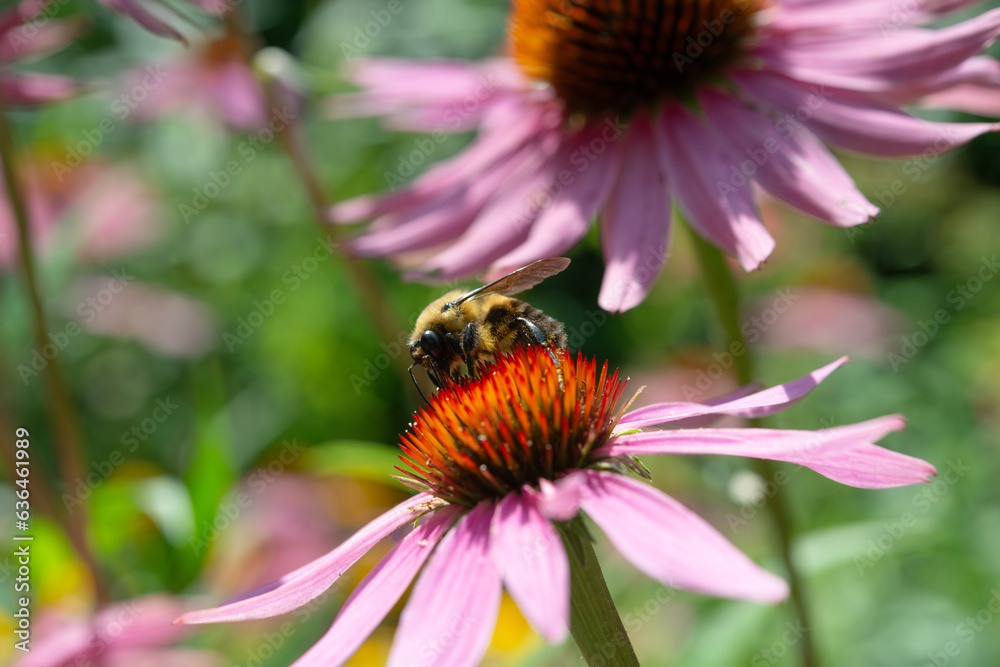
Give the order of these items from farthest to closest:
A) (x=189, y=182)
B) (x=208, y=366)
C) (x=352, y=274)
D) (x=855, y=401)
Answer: (x=189, y=182) < (x=208, y=366) < (x=855, y=401) < (x=352, y=274)

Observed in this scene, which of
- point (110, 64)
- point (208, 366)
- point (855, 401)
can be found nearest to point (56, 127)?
point (110, 64)

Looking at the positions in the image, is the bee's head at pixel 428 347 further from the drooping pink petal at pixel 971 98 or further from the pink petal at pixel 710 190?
the drooping pink petal at pixel 971 98

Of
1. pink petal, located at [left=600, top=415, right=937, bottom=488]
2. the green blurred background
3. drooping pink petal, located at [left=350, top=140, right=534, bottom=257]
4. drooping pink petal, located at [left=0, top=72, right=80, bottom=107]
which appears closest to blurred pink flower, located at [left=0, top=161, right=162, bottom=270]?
the green blurred background

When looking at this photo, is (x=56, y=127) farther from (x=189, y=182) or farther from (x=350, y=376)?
(x=350, y=376)

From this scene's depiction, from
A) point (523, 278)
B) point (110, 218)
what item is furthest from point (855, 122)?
point (110, 218)

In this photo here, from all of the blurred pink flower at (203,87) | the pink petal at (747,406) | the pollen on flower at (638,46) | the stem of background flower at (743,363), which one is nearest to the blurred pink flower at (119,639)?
the pink petal at (747,406)

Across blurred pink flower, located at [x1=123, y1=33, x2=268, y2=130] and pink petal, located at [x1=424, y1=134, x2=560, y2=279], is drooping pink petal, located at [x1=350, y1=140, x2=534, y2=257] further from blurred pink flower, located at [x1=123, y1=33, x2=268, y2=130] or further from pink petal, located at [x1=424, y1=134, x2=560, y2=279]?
blurred pink flower, located at [x1=123, y1=33, x2=268, y2=130]

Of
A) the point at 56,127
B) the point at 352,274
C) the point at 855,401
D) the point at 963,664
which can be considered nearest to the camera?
the point at 352,274
